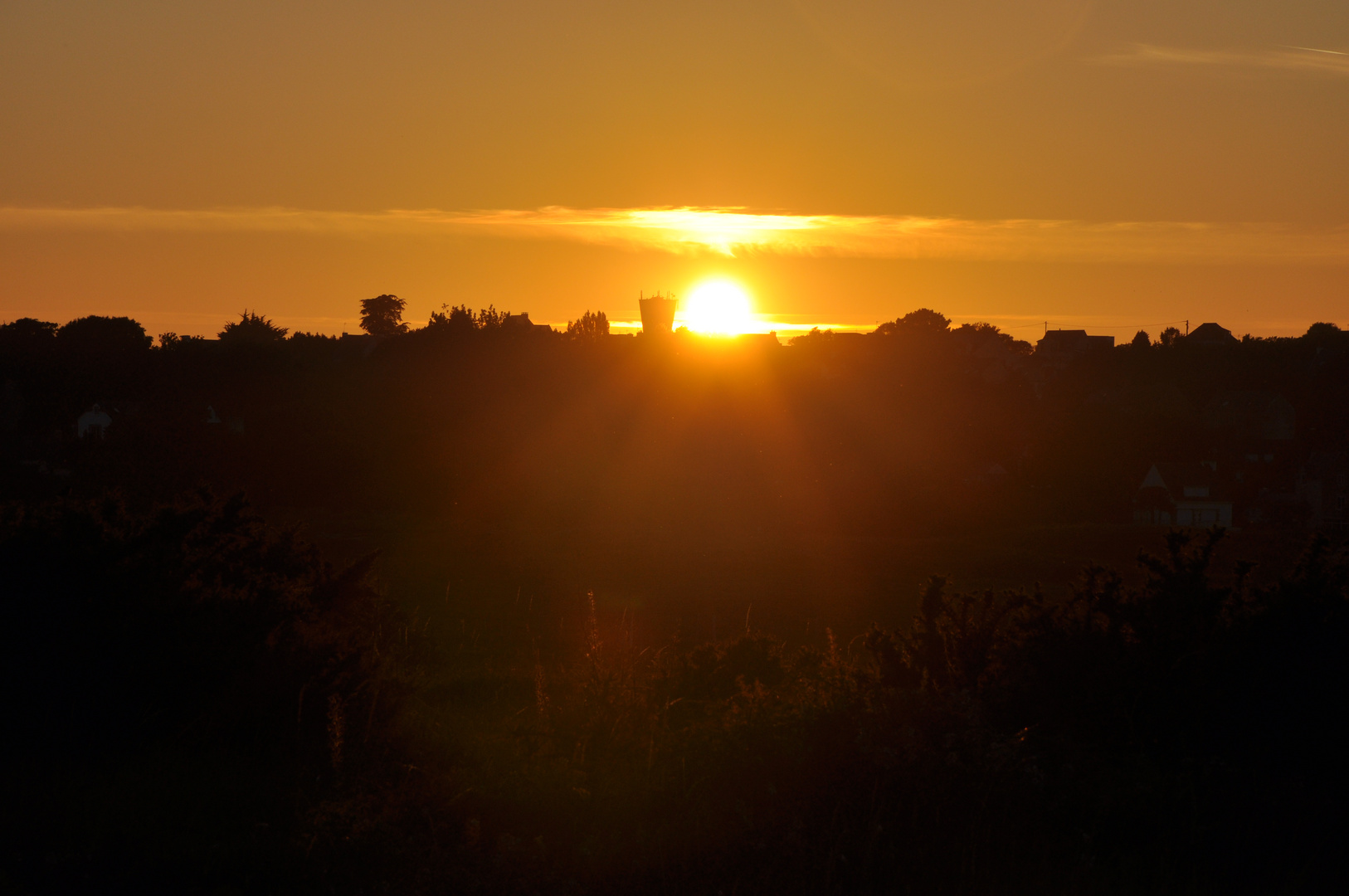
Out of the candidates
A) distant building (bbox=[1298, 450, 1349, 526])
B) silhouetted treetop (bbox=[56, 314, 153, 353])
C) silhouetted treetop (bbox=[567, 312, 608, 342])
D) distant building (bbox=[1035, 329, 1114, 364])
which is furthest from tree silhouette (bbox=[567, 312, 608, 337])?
distant building (bbox=[1035, 329, 1114, 364])

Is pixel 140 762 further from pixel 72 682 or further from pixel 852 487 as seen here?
pixel 852 487

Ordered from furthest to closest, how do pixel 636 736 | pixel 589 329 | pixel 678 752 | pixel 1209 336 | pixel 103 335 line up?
pixel 1209 336 < pixel 103 335 < pixel 589 329 < pixel 636 736 < pixel 678 752

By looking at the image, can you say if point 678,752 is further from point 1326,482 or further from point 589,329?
point 1326,482

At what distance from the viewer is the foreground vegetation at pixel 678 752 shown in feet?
17.6

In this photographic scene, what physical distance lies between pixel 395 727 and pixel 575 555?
1696cm

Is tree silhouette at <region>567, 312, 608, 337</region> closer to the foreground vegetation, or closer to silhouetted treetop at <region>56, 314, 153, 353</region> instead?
silhouetted treetop at <region>56, 314, 153, 353</region>

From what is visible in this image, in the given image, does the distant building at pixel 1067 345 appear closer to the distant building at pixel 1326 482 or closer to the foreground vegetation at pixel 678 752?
the distant building at pixel 1326 482

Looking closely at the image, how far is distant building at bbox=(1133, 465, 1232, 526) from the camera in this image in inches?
1863

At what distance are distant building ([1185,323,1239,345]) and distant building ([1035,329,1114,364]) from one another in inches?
275

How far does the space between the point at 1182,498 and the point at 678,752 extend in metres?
48.7

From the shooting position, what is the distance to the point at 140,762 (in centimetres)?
626

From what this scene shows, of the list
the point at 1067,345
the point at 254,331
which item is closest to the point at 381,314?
the point at 254,331

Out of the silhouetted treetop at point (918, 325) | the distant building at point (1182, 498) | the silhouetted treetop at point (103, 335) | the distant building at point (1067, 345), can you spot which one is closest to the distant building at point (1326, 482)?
the distant building at point (1182, 498)

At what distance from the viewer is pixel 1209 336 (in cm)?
10200
